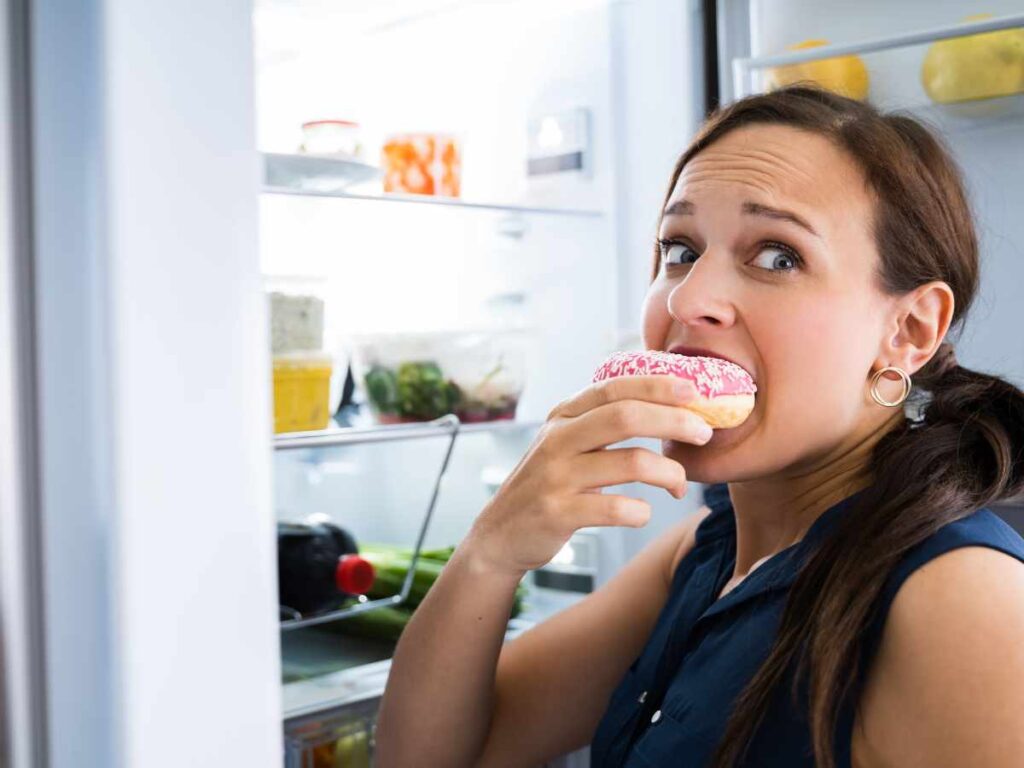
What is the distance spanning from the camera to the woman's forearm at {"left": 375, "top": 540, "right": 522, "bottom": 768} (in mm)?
1175

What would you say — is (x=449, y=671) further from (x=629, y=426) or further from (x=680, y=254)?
(x=680, y=254)

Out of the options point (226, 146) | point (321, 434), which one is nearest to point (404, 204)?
point (321, 434)

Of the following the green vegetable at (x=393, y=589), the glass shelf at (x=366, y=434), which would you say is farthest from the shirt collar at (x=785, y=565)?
the green vegetable at (x=393, y=589)

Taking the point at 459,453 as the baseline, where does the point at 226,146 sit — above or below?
above

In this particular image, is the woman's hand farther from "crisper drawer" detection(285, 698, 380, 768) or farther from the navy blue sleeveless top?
"crisper drawer" detection(285, 698, 380, 768)

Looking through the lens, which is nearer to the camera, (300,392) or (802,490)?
(802,490)

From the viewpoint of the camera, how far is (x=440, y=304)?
2084mm

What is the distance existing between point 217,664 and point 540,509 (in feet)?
1.93

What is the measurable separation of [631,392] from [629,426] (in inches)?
1.3

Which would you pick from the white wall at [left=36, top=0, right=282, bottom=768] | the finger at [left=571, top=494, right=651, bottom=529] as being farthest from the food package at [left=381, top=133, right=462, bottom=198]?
the white wall at [left=36, top=0, right=282, bottom=768]

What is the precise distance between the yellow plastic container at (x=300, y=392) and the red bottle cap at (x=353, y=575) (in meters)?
0.20

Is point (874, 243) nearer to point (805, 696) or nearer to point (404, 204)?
point (805, 696)

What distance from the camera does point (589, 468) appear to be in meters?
1.02

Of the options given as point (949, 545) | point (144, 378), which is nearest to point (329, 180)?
point (949, 545)
